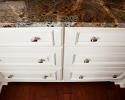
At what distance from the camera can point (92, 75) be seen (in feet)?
4.71

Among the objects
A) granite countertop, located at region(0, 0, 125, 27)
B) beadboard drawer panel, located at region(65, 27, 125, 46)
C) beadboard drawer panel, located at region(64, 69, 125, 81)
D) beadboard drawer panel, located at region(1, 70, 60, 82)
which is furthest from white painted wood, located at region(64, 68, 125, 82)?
granite countertop, located at region(0, 0, 125, 27)

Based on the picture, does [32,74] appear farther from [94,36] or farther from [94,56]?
[94,36]

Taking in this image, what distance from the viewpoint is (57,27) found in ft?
2.94

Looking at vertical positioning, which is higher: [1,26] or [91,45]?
[1,26]

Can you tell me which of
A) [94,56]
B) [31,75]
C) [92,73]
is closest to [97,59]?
[94,56]

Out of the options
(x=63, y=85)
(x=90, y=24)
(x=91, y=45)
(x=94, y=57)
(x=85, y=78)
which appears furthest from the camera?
(x=63, y=85)

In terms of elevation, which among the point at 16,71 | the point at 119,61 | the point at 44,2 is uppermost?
the point at 44,2

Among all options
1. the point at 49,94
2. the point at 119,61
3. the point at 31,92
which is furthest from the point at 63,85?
the point at 119,61

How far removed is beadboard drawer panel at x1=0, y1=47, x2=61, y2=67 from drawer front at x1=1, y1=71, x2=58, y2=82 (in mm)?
149

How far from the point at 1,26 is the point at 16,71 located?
0.56 meters

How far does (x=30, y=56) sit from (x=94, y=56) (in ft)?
1.36

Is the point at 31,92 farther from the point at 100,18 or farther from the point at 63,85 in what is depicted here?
the point at 100,18

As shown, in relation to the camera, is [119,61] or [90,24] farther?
[119,61]

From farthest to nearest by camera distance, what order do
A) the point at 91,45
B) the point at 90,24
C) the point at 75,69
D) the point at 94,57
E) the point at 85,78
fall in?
1. the point at 85,78
2. the point at 75,69
3. the point at 94,57
4. the point at 91,45
5. the point at 90,24
